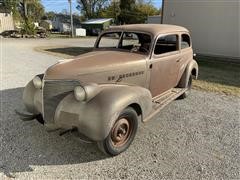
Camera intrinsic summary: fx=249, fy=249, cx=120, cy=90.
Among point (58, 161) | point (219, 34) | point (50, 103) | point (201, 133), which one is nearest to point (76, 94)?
point (50, 103)

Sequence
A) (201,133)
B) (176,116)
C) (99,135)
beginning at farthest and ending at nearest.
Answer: (176,116) < (201,133) < (99,135)

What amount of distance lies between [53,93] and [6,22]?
35.6 meters

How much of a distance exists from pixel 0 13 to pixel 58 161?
35443 mm

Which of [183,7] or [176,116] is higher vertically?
[183,7]

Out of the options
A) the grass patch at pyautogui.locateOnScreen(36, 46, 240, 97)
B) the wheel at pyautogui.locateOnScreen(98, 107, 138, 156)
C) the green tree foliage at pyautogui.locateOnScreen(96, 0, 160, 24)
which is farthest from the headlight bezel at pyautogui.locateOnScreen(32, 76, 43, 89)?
the green tree foliage at pyautogui.locateOnScreen(96, 0, 160, 24)

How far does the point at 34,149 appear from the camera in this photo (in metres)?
3.72

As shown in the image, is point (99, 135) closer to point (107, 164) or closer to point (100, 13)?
point (107, 164)

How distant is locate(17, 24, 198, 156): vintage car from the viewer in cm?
328

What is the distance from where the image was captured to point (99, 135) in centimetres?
318

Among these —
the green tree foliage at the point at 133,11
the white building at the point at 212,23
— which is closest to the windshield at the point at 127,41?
the white building at the point at 212,23

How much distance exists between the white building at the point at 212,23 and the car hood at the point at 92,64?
965 centimetres

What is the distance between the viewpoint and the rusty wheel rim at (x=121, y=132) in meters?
3.54

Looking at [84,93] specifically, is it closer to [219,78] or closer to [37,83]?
[37,83]

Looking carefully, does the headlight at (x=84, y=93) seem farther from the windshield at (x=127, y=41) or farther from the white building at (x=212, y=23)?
the white building at (x=212, y=23)
